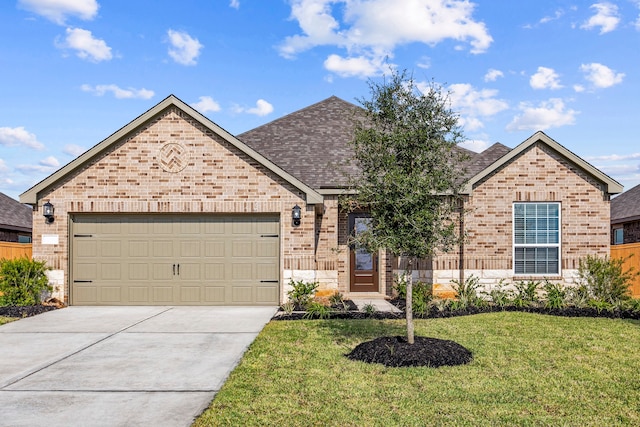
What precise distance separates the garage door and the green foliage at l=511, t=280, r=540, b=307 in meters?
6.46

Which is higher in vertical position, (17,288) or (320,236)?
(320,236)

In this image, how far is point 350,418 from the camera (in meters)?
5.68

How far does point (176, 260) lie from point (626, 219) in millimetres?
19697

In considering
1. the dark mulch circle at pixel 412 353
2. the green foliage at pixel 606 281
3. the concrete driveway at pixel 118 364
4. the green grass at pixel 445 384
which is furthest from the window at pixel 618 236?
the dark mulch circle at pixel 412 353

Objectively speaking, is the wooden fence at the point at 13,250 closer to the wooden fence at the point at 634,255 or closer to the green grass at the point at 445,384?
the green grass at the point at 445,384

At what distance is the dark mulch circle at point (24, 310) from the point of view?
13008 millimetres

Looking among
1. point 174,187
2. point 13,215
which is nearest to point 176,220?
point 174,187

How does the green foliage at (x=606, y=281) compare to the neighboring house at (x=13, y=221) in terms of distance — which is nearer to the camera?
the green foliage at (x=606, y=281)

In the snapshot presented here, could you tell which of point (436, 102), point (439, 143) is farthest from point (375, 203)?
point (436, 102)

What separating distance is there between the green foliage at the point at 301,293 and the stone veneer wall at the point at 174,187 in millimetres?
452

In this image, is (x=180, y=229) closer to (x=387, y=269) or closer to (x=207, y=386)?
(x=387, y=269)

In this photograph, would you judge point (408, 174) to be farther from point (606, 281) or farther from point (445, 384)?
point (606, 281)

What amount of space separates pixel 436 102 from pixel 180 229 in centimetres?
846

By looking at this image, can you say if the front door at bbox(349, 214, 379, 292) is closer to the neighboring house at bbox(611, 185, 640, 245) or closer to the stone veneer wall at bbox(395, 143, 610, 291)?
the stone veneer wall at bbox(395, 143, 610, 291)
